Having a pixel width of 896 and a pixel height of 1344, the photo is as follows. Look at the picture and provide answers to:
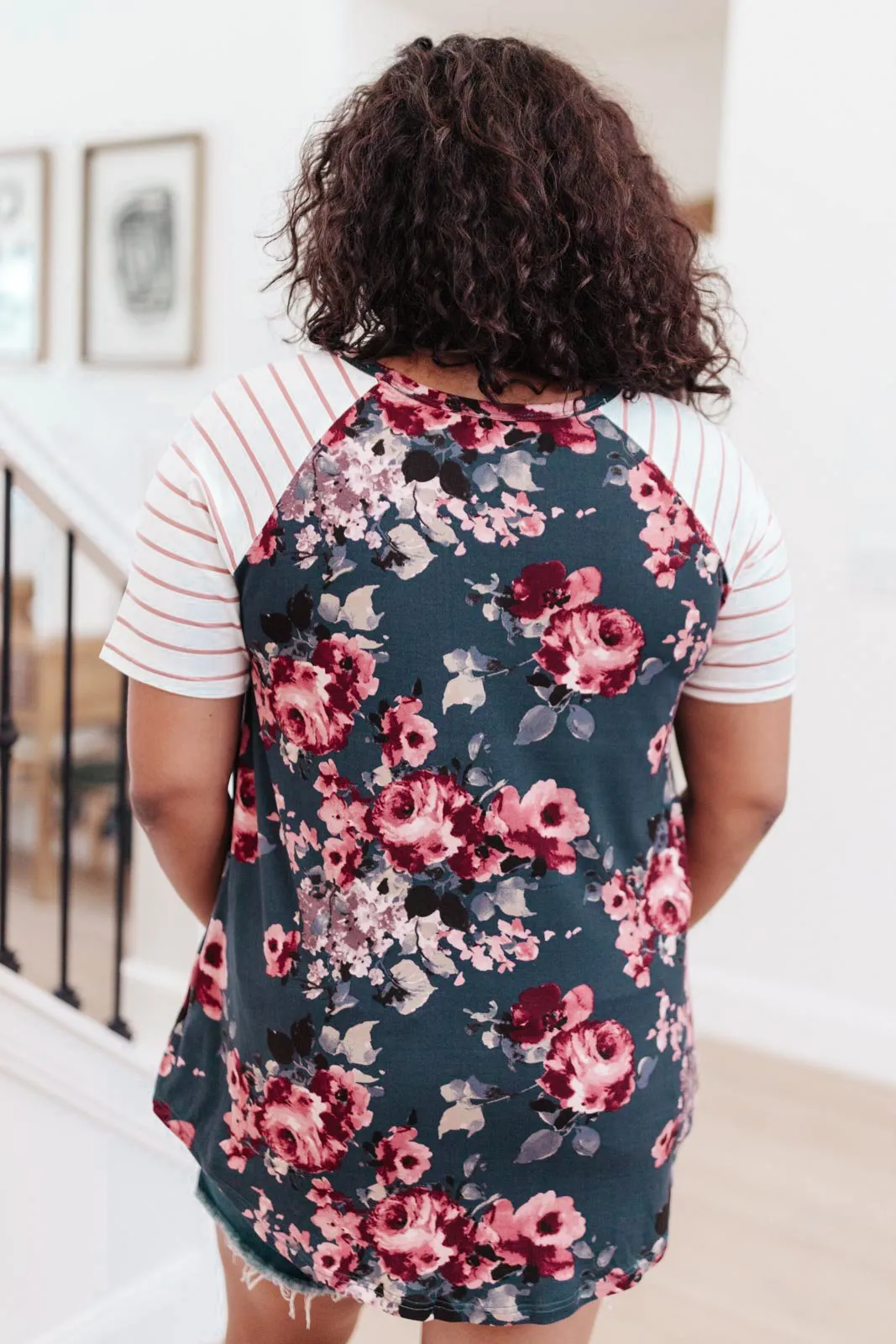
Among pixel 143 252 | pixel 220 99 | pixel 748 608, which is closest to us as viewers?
pixel 748 608

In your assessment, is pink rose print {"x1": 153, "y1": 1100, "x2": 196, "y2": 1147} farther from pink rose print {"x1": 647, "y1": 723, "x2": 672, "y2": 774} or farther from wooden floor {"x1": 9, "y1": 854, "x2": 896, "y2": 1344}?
wooden floor {"x1": 9, "y1": 854, "x2": 896, "y2": 1344}

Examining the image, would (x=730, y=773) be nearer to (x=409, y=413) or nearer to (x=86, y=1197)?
(x=409, y=413)

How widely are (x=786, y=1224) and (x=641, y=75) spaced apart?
3.34 meters

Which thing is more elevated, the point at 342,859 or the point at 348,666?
the point at 348,666

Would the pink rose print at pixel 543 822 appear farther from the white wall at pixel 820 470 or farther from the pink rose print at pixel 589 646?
the white wall at pixel 820 470

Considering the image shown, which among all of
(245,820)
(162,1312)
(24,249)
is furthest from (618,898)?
(24,249)

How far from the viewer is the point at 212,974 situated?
1034mm

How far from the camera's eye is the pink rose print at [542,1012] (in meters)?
0.90

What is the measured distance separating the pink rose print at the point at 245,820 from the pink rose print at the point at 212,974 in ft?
0.27

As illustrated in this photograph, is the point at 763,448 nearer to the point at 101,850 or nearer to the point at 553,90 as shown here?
the point at 553,90

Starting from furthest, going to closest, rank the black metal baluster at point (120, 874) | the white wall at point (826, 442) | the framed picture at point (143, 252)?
the framed picture at point (143, 252) → the white wall at point (826, 442) → the black metal baluster at point (120, 874)

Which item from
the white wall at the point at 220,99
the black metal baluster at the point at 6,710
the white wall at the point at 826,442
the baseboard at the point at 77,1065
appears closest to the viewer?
the baseboard at the point at 77,1065

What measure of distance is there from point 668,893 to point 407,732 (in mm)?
259

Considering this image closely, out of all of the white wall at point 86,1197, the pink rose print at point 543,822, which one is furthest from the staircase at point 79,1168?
the pink rose print at point 543,822
